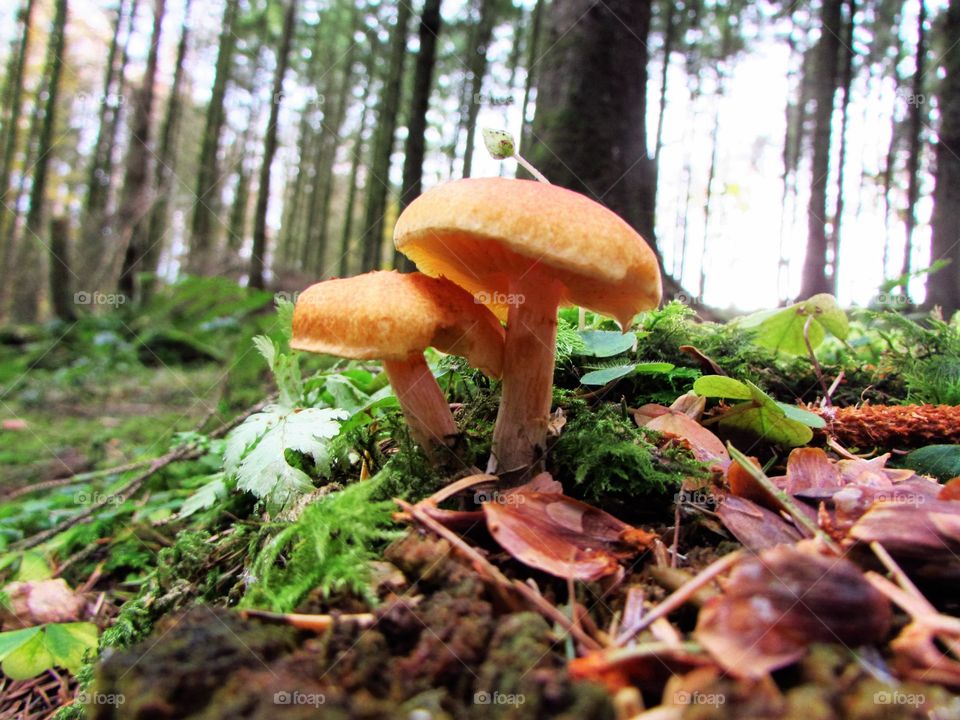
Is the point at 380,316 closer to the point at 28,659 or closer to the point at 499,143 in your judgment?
the point at 499,143

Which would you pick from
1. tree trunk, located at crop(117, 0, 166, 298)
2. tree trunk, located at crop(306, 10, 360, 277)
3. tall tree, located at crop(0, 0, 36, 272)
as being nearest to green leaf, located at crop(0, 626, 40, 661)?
tree trunk, located at crop(117, 0, 166, 298)

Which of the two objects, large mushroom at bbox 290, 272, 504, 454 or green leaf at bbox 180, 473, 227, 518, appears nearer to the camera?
large mushroom at bbox 290, 272, 504, 454

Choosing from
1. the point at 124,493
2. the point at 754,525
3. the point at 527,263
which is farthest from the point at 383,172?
the point at 754,525

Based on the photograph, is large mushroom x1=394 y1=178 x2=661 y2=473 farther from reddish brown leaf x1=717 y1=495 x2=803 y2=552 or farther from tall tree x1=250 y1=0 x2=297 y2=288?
tall tree x1=250 y1=0 x2=297 y2=288

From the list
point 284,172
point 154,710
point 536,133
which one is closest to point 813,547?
point 154,710

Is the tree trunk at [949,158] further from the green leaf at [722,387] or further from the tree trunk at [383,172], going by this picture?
the tree trunk at [383,172]

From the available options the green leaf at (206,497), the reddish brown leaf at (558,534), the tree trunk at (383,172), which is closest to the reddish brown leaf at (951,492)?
the reddish brown leaf at (558,534)

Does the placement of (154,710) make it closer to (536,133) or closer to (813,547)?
(813,547)
